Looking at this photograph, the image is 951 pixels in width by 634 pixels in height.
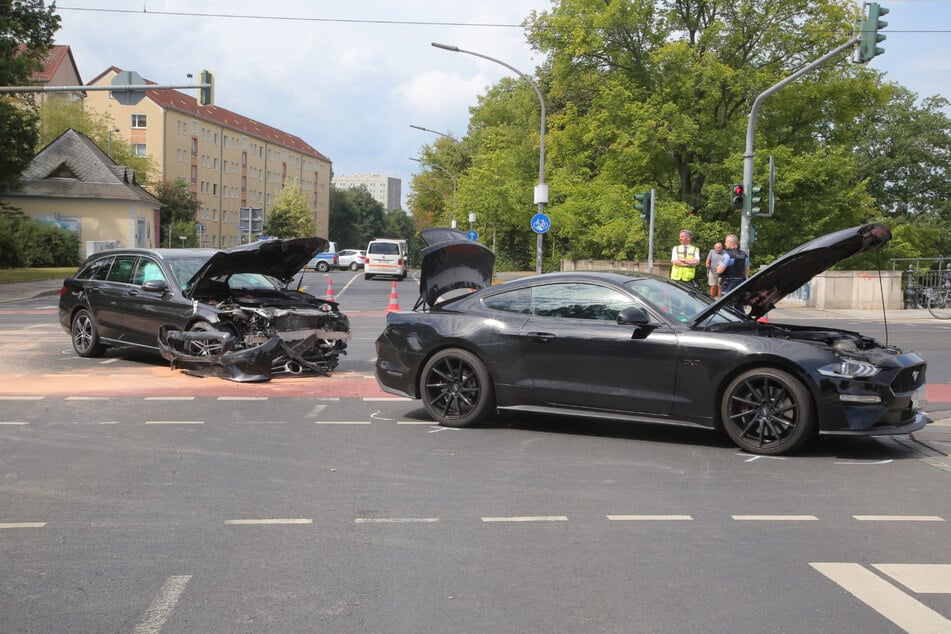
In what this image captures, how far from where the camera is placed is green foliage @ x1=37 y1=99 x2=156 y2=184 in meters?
75.0

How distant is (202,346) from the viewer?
Result: 11367 millimetres

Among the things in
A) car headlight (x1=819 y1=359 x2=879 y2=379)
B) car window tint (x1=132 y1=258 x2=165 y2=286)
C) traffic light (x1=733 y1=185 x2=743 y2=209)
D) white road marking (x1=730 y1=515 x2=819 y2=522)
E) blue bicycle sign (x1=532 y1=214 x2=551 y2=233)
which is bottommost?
white road marking (x1=730 y1=515 x2=819 y2=522)

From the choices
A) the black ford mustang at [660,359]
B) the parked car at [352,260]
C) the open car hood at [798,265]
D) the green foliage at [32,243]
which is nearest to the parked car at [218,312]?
the black ford mustang at [660,359]

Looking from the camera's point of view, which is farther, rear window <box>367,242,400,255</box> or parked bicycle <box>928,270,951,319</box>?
rear window <box>367,242,400,255</box>

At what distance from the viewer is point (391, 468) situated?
689 cm

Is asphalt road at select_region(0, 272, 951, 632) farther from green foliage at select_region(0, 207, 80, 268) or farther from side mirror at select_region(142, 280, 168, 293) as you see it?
green foliage at select_region(0, 207, 80, 268)

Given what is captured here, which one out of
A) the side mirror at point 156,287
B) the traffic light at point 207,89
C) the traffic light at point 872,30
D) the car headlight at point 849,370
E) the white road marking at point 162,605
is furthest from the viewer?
the traffic light at point 207,89

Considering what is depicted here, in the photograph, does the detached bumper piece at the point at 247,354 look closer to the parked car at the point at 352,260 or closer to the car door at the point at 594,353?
the car door at the point at 594,353

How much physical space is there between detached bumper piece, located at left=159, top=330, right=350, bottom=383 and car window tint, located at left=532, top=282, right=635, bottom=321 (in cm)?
389

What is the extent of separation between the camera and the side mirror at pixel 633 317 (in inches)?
298

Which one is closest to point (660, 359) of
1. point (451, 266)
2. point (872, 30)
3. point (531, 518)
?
point (531, 518)

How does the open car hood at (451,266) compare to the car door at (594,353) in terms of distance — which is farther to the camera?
the open car hood at (451,266)

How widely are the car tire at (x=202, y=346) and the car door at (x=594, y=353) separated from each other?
4526 mm

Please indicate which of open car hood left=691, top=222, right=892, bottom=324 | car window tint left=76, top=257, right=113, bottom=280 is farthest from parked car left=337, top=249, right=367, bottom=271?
open car hood left=691, top=222, right=892, bottom=324
